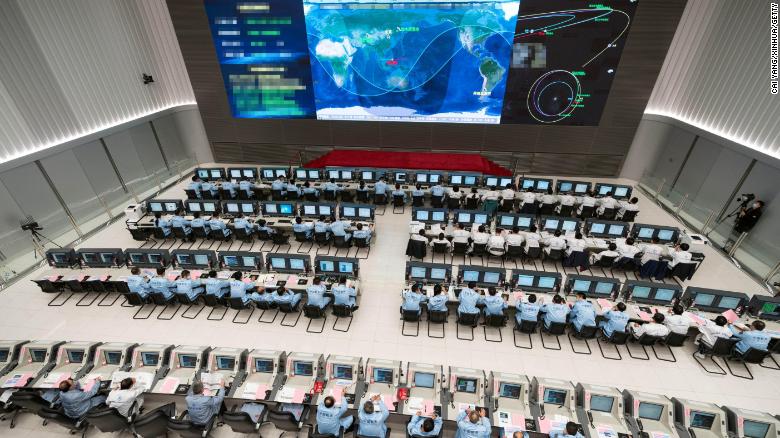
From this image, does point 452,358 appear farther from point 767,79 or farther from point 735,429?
point 767,79

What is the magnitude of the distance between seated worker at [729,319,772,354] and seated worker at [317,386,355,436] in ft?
22.5

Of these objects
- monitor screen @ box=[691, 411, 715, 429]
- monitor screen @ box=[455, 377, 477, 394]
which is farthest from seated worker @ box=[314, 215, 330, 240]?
monitor screen @ box=[691, 411, 715, 429]

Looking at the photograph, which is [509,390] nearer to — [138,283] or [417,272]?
[417,272]

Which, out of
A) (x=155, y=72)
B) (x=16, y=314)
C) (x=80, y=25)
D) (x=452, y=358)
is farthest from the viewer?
(x=155, y=72)

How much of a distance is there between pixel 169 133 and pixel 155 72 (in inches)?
94.2

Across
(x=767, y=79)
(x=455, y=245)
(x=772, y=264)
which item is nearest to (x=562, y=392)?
(x=455, y=245)

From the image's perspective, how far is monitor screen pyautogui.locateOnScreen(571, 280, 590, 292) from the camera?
7.31m

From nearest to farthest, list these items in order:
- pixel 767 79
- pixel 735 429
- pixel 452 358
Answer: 1. pixel 735 429
2. pixel 452 358
3. pixel 767 79

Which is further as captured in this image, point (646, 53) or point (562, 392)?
point (646, 53)

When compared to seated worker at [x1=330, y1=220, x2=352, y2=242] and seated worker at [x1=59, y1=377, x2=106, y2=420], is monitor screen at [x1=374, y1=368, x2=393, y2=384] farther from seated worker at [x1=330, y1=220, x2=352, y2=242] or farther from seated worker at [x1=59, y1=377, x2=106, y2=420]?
seated worker at [x1=330, y1=220, x2=352, y2=242]

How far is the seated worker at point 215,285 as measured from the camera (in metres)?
7.41

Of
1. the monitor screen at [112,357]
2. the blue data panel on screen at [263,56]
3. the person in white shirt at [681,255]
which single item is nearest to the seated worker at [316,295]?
the monitor screen at [112,357]

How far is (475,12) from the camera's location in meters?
12.1

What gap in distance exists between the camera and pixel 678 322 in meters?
6.41
